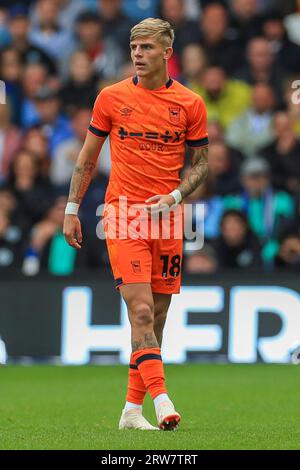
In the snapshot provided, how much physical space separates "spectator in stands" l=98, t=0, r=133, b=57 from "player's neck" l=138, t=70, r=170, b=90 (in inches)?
375

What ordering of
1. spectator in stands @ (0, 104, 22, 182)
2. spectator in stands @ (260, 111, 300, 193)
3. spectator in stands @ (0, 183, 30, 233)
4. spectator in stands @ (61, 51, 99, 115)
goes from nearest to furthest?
A: spectator in stands @ (0, 183, 30, 233)
spectator in stands @ (260, 111, 300, 193)
spectator in stands @ (0, 104, 22, 182)
spectator in stands @ (61, 51, 99, 115)

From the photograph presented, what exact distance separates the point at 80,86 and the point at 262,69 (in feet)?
8.25

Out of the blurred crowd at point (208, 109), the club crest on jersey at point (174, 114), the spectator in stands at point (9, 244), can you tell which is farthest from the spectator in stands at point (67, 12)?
the club crest on jersey at point (174, 114)

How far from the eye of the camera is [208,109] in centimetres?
1683

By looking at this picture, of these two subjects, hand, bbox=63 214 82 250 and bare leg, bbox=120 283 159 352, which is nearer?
bare leg, bbox=120 283 159 352

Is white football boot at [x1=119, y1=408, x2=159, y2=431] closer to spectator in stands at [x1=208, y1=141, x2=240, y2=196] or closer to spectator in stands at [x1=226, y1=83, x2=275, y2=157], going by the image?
spectator in stands at [x1=208, y1=141, x2=240, y2=196]

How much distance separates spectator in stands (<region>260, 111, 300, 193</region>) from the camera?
52.4 feet

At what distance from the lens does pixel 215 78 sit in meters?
16.5

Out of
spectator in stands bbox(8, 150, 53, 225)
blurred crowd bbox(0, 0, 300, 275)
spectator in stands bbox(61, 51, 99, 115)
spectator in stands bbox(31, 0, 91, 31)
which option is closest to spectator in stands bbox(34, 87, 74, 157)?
blurred crowd bbox(0, 0, 300, 275)

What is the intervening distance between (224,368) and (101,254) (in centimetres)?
230

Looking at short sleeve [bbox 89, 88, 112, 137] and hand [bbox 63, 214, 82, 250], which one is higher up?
short sleeve [bbox 89, 88, 112, 137]

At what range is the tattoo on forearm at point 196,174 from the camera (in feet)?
27.4

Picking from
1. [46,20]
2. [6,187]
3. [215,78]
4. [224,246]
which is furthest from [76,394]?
[46,20]

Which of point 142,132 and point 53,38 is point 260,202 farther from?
point 142,132
